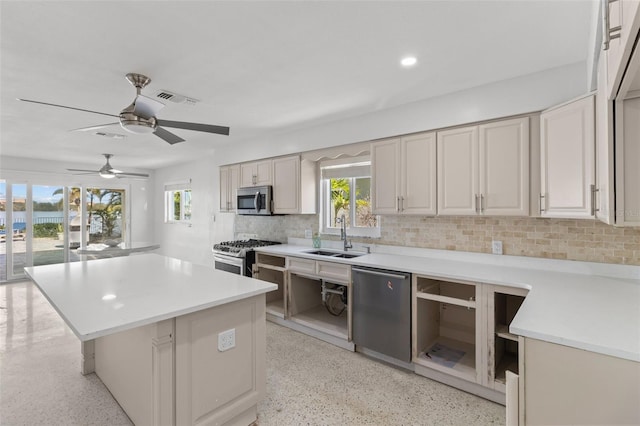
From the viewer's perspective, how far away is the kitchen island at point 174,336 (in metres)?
1.52

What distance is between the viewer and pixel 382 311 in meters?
2.64

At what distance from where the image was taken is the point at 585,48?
1.94 metres

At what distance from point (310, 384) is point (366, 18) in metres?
2.55

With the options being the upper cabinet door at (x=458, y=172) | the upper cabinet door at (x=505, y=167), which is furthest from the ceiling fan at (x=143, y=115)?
the upper cabinet door at (x=505, y=167)

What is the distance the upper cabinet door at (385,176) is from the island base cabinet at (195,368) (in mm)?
1580

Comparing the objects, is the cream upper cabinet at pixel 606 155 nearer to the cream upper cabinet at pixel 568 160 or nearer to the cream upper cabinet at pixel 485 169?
the cream upper cabinet at pixel 568 160

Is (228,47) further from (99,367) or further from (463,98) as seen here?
(99,367)

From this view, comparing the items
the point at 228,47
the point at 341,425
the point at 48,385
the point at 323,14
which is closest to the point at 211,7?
the point at 228,47

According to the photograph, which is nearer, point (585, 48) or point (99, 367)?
point (585, 48)

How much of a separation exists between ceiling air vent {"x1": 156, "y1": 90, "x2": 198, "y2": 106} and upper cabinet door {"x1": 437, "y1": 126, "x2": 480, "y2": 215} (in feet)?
7.46

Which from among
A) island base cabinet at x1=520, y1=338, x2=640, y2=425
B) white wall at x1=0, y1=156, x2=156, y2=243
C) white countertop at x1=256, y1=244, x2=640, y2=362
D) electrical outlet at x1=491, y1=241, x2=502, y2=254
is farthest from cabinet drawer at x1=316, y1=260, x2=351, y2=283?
white wall at x1=0, y1=156, x2=156, y2=243

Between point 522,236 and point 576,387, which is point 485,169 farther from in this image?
point 576,387

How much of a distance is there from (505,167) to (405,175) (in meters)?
0.82

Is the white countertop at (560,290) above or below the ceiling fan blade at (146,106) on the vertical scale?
below
